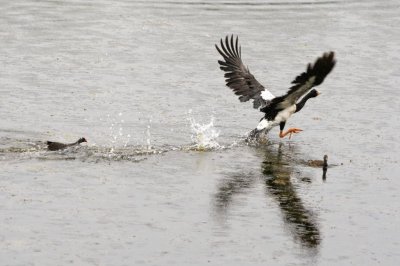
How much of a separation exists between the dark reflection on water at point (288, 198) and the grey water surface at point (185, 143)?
35 mm

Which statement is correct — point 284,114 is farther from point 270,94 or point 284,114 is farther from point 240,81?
point 240,81

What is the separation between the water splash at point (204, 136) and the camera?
55.3 ft

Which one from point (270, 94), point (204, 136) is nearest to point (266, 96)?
point (270, 94)

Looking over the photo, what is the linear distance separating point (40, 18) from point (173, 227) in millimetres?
16562

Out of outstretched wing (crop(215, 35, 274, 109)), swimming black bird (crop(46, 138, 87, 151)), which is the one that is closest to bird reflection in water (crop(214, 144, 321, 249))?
outstretched wing (crop(215, 35, 274, 109))

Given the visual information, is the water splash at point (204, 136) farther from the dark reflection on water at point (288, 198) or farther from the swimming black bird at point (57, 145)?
the swimming black bird at point (57, 145)

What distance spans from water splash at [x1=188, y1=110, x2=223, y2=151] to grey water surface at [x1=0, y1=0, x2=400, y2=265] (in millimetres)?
28

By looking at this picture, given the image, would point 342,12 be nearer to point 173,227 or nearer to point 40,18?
point 40,18

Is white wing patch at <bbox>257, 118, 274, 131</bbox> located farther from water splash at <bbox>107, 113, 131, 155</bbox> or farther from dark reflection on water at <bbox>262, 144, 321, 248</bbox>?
water splash at <bbox>107, 113, 131, 155</bbox>

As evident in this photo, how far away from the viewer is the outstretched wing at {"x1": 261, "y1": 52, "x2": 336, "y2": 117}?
15.0 m

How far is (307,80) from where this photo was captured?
1571 cm

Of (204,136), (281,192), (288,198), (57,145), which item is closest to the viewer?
(288,198)

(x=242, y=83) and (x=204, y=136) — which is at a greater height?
(x=242, y=83)

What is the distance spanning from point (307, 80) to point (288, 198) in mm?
2396
